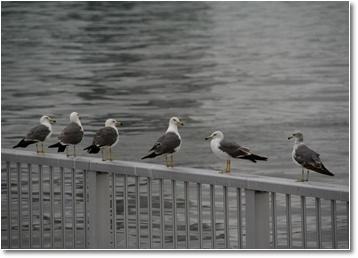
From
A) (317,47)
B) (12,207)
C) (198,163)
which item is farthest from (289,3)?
(12,207)

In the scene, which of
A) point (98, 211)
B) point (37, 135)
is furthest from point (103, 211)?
point (37, 135)

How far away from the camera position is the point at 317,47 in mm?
4789

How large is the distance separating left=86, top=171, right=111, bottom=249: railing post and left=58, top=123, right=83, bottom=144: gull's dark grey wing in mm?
146

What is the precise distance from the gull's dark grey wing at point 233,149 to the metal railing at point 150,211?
3.7 inches

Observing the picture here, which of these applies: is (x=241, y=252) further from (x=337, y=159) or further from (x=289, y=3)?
(x=289, y=3)

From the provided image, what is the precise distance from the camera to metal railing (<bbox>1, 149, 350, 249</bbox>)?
156 inches

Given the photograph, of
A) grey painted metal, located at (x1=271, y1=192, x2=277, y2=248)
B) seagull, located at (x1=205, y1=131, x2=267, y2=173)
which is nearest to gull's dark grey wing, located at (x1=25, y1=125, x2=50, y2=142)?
seagull, located at (x1=205, y1=131, x2=267, y2=173)

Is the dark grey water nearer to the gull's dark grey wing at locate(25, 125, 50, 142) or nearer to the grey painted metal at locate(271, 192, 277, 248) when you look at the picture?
the gull's dark grey wing at locate(25, 125, 50, 142)

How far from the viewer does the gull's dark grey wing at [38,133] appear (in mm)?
4391

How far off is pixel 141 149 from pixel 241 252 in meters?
1.11

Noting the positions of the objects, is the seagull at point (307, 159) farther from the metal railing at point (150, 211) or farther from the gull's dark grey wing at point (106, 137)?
the gull's dark grey wing at point (106, 137)

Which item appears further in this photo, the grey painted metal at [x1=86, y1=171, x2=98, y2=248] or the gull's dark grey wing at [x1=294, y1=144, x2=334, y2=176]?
the grey painted metal at [x1=86, y1=171, x2=98, y2=248]

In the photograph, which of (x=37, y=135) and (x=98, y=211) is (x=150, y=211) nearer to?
(x=98, y=211)

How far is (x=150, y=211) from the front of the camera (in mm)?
4242
